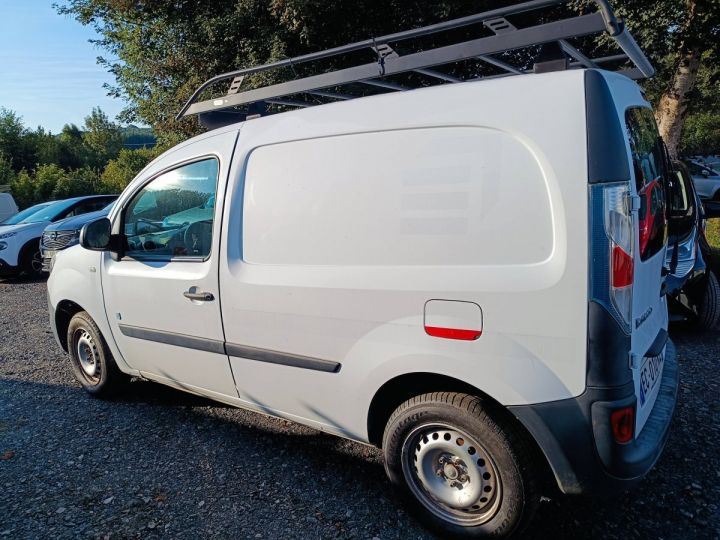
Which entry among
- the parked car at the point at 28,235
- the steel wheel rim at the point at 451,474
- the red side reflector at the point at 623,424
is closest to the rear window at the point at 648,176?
the red side reflector at the point at 623,424

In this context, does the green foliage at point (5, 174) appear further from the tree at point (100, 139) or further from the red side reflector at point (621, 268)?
the red side reflector at point (621, 268)

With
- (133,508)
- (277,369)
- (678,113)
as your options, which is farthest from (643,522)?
(678,113)

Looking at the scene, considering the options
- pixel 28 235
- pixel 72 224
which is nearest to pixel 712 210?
pixel 72 224

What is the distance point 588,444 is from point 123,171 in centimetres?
3103

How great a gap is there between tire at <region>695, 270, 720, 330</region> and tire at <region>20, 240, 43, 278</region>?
36.2 feet

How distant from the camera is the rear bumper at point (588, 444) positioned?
197cm

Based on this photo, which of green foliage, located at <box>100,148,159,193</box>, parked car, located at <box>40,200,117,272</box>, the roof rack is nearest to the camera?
the roof rack

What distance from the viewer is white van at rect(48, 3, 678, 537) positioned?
1.96 m

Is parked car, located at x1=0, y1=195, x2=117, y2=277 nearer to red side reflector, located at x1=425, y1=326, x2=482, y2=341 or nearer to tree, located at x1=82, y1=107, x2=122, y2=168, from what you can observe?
red side reflector, located at x1=425, y1=326, x2=482, y2=341

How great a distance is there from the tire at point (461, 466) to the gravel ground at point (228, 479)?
0.72ft

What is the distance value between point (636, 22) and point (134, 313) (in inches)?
331

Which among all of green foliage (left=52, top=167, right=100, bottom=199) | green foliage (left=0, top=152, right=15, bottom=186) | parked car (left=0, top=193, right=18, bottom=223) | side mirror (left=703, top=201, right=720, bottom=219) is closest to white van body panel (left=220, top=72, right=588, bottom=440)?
side mirror (left=703, top=201, right=720, bottom=219)

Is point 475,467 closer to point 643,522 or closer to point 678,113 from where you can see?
point 643,522

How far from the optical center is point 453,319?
2.18 metres
